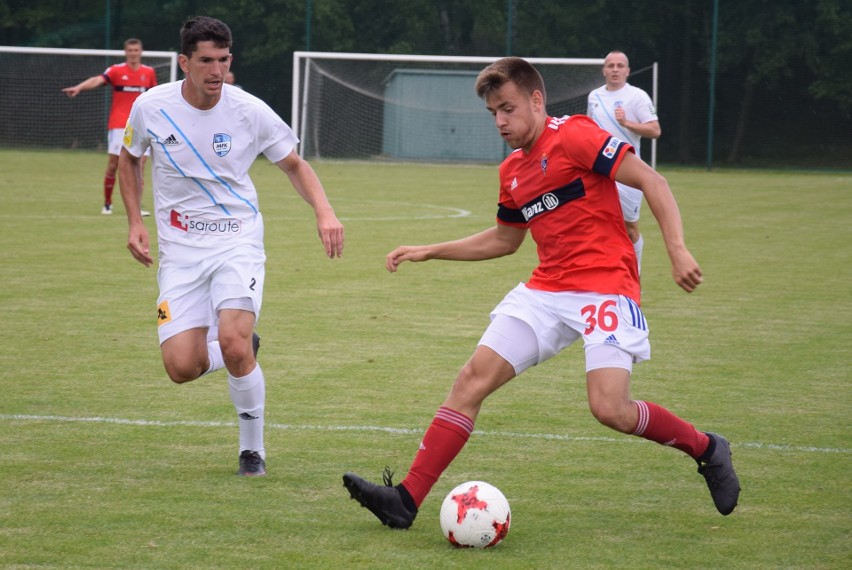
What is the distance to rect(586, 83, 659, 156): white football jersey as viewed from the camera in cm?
1180

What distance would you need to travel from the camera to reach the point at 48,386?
6.85 metres

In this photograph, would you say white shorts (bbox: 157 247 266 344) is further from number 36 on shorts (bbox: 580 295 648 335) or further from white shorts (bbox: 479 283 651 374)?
number 36 on shorts (bbox: 580 295 648 335)

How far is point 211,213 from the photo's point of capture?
544 centimetres

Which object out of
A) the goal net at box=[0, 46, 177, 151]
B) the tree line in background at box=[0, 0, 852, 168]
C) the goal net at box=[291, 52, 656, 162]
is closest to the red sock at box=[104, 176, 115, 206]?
the goal net at box=[291, 52, 656, 162]

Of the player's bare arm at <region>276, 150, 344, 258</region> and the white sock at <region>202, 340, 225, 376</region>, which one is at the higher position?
the player's bare arm at <region>276, 150, 344, 258</region>

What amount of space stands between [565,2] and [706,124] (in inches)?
208

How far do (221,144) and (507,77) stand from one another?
1.51 metres

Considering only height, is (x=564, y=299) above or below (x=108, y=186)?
above

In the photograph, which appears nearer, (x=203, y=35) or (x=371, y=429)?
(x=203, y=35)

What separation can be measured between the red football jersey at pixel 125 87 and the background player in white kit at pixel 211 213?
1324 centimetres

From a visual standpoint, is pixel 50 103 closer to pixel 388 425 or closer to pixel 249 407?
A: pixel 388 425

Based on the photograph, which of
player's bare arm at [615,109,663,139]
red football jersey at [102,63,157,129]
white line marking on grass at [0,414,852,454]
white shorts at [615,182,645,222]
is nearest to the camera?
white line marking on grass at [0,414,852,454]

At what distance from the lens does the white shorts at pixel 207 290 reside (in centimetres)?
526

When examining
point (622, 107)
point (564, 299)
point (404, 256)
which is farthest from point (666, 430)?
point (622, 107)
